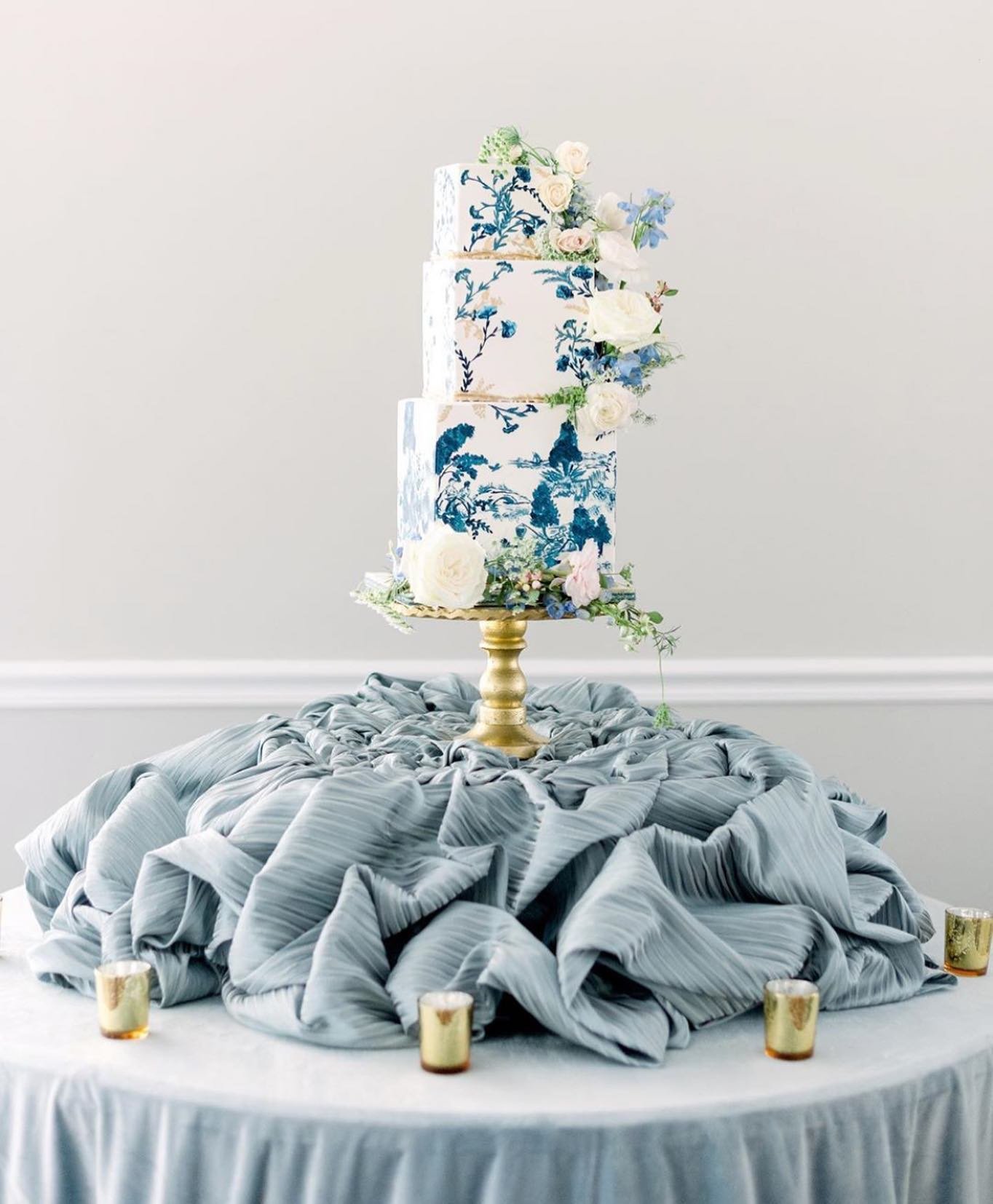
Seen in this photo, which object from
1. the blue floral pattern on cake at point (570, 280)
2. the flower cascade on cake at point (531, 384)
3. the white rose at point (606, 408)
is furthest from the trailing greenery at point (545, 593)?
the blue floral pattern on cake at point (570, 280)

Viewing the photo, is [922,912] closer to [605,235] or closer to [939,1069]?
[939,1069]

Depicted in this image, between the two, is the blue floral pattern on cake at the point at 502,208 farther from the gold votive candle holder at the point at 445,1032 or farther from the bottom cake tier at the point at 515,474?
the gold votive candle holder at the point at 445,1032

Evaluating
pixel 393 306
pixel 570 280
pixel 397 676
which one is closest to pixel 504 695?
pixel 570 280

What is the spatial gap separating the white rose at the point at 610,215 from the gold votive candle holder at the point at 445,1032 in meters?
0.93

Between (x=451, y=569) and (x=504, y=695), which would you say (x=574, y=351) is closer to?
(x=451, y=569)

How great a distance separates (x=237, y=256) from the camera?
2.61m

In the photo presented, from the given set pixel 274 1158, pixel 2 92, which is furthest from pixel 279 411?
pixel 274 1158

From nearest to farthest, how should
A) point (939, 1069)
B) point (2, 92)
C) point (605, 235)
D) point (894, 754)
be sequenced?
point (939, 1069), point (605, 235), point (2, 92), point (894, 754)

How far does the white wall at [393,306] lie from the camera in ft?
8.51

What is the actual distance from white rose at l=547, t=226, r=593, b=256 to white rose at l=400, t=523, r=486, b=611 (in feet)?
1.15

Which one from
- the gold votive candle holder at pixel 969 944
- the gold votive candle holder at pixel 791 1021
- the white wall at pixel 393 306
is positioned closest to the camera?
the gold votive candle holder at pixel 791 1021

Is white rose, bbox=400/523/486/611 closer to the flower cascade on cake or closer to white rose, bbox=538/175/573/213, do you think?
the flower cascade on cake

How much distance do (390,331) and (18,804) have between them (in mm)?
1113

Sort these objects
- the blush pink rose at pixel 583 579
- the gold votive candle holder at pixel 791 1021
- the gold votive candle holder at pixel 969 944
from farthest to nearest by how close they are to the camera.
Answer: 1. the blush pink rose at pixel 583 579
2. the gold votive candle holder at pixel 969 944
3. the gold votive candle holder at pixel 791 1021
